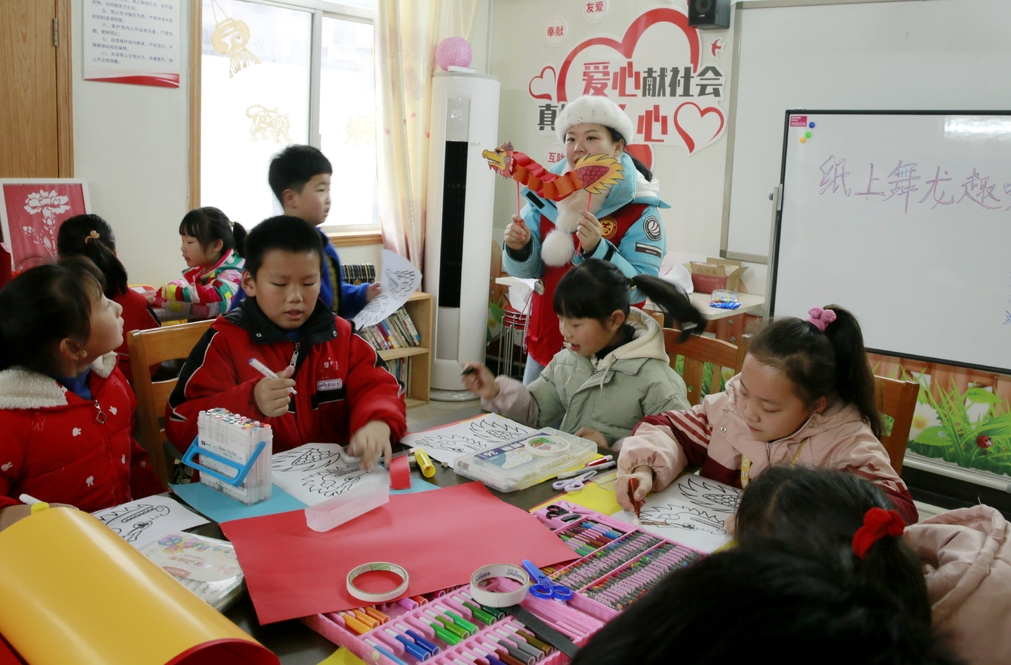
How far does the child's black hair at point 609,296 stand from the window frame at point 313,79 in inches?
92.0

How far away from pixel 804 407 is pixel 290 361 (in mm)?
1086

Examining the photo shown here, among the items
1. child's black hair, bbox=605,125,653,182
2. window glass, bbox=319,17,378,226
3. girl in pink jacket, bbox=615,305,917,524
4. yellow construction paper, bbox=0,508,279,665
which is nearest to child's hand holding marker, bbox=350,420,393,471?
girl in pink jacket, bbox=615,305,917,524

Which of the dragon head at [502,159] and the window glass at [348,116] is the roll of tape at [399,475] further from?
the window glass at [348,116]

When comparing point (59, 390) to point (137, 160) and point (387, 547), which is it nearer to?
point (387, 547)

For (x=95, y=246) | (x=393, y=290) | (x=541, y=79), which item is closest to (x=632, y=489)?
(x=393, y=290)

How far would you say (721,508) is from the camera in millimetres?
1398

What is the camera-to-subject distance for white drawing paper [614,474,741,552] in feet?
4.12

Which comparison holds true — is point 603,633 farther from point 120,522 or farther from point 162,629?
point 120,522

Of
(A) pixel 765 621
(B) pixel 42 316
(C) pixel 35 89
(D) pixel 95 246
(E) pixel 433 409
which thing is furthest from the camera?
(E) pixel 433 409

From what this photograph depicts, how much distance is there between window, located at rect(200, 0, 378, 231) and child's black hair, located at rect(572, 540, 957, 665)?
3.80 meters

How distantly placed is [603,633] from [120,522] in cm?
102

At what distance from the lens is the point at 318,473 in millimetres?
1460

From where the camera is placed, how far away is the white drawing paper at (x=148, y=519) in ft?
3.82

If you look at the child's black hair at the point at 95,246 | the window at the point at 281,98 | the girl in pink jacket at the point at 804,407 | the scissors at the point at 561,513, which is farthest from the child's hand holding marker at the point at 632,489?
the window at the point at 281,98
